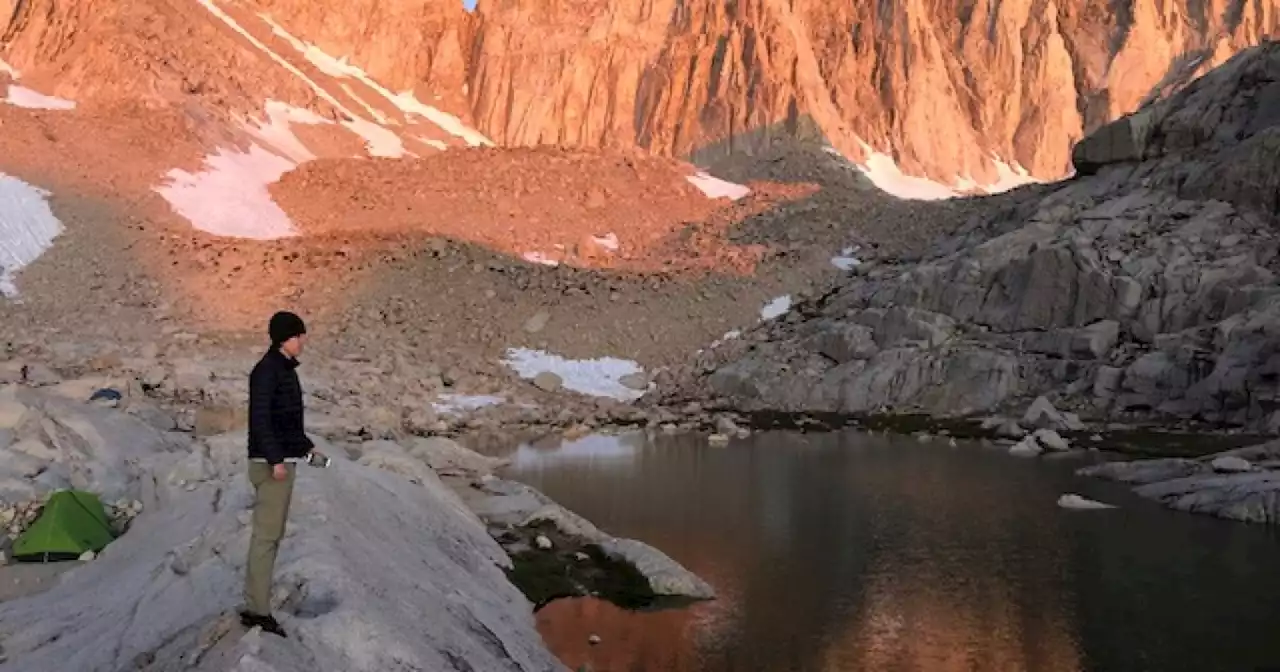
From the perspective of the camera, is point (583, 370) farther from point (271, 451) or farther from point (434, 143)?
point (434, 143)

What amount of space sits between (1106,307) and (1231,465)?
1570 centimetres

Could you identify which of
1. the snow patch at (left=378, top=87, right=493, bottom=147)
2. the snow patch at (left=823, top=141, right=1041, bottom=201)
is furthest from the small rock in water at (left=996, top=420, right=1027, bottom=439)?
the snow patch at (left=378, top=87, right=493, bottom=147)

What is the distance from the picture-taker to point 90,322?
36062 millimetres

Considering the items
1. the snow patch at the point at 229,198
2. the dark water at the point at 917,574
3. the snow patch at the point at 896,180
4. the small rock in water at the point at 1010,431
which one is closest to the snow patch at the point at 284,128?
→ the snow patch at the point at 229,198

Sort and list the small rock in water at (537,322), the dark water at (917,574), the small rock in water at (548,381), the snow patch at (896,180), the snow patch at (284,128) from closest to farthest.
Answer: the dark water at (917,574)
the small rock in water at (548,381)
the small rock in water at (537,322)
the snow patch at (284,128)
the snow patch at (896,180)

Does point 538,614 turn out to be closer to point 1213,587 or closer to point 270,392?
point 270,392

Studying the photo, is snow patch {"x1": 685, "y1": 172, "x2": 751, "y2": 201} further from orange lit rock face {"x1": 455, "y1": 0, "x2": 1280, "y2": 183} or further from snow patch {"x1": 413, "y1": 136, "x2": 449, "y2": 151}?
snow patch {"x1": 413, "y1": 136, "x2": 449, "y2": 151}

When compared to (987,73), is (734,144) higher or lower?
lower

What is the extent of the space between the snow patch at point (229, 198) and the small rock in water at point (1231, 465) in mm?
41986

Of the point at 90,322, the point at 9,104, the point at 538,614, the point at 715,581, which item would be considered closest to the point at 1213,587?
the point at 715,581

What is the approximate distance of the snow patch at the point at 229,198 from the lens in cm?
5269

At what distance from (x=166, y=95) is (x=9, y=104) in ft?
34.7

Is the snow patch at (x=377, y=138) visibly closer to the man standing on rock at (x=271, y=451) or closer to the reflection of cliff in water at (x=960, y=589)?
the reflection of cliff in water at (x=960, y=589)

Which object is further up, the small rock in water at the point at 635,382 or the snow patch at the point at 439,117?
the snow patch at the point at 439,117
